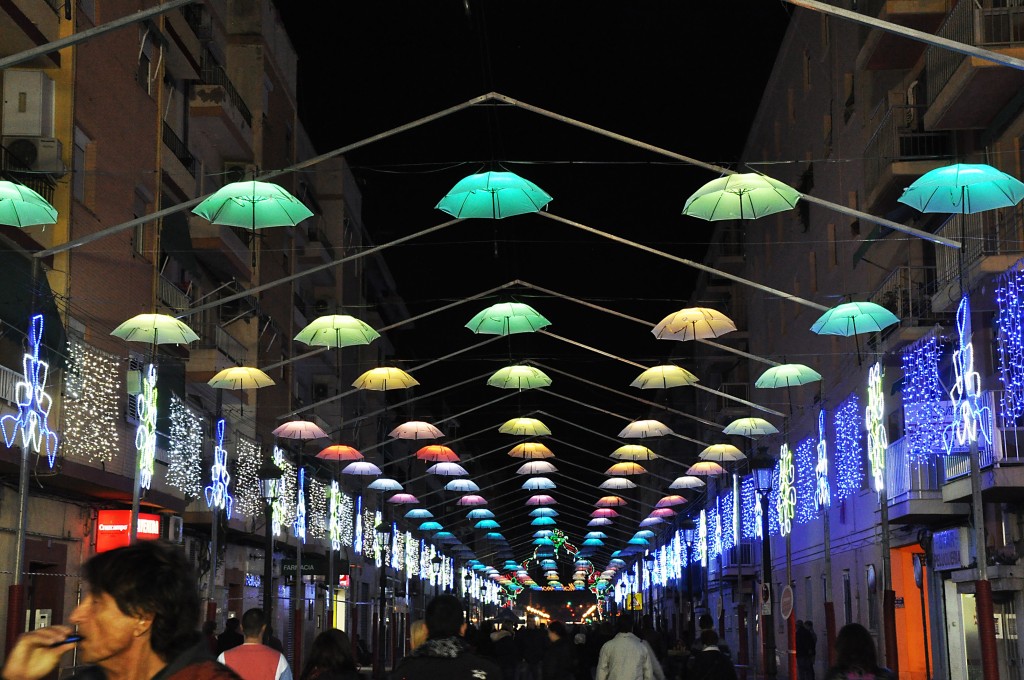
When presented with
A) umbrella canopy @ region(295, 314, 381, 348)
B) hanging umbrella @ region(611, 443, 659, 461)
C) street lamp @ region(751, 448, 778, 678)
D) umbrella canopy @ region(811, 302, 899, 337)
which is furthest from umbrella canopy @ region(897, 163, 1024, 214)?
hanging umbrella @ region(611, 443, 659, 461)

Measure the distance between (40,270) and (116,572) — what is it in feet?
58.8

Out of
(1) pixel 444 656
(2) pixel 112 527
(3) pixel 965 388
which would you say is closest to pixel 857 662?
(1) pixel 444 656

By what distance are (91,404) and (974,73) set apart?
16.6 metres

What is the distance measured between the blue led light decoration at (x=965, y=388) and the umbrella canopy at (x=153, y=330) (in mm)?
13323

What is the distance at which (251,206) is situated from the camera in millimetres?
21031

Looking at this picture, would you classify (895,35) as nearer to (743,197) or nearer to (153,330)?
(743,197)

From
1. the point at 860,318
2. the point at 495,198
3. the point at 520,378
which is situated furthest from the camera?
the point at 520,378

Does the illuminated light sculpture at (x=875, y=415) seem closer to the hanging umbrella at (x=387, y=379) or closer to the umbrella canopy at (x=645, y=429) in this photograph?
the hanging umbrella at (x=387, y=379)

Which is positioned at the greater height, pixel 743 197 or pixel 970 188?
pixel 743 197

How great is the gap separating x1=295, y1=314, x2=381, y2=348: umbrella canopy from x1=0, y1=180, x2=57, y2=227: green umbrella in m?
9.89

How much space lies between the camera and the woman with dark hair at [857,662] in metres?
8.50

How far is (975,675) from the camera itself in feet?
96.8

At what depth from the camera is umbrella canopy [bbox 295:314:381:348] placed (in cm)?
2888

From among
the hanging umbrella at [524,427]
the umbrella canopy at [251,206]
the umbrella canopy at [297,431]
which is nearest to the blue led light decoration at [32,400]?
the umbrella canopy at [251,206]
